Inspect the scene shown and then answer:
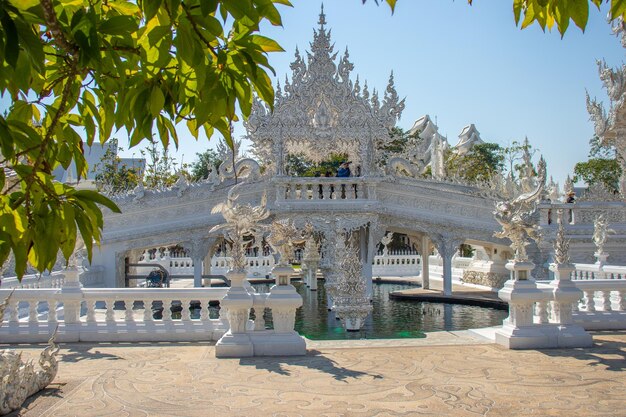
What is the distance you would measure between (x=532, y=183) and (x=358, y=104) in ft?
14.8

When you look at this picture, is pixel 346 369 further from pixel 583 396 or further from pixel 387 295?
pixel 387 295

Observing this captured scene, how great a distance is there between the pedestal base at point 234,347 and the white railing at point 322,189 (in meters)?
7.58

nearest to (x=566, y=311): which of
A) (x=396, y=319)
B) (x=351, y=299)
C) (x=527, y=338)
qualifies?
(x=527, y=338)

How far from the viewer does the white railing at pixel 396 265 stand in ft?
77.5

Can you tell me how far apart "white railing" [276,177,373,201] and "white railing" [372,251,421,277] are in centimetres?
853

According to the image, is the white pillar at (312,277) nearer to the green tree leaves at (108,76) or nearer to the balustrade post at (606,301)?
the balustrade post at (606,301)

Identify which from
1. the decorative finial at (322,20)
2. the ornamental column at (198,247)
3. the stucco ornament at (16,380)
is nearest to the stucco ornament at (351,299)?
the ornamental column at (198,247)

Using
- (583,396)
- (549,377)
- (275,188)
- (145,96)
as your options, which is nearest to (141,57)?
(145,96)

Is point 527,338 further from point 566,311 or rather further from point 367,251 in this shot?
point 367,251

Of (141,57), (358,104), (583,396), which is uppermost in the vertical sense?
(358,104)

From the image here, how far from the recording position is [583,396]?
5535 millimetres

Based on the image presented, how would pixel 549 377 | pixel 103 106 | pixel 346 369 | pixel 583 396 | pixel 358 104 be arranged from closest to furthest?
pixel 103 106 → pixel 583 396 → pixel 549 377 → pixel 346 369 → pixel 358 104

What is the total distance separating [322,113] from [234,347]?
9.19 meters

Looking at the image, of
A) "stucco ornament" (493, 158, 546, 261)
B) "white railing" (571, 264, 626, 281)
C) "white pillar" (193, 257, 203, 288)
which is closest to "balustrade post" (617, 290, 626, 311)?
"stucco ornament" (493, 158, 546, 261)
